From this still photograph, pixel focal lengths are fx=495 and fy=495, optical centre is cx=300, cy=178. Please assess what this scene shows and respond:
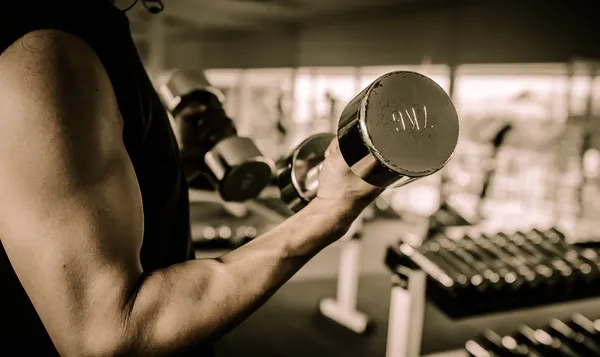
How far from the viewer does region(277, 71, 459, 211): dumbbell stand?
660mm

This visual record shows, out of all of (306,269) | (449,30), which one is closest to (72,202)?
(306,269)

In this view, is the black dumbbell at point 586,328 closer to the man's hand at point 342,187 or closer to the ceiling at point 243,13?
the man's hand at point 342,187

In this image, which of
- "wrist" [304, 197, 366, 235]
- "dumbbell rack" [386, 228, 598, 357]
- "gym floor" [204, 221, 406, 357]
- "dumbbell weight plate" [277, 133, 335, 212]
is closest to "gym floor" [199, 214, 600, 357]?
"gym floor" [204, 221, 406, 357]

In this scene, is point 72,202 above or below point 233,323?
above

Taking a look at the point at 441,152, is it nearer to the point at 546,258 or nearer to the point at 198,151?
the point at 198,151

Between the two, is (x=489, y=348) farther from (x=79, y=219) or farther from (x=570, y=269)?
(x=79, y=219)

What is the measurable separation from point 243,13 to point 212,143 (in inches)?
306

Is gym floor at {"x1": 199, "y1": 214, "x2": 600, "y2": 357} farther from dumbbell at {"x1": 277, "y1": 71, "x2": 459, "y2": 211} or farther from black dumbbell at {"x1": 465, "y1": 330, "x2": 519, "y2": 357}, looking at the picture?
dumbbell at {"x1": 277, "y1": 71, "x2": 459, "y2": 211}

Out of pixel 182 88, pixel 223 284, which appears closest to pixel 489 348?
pixel 182 88

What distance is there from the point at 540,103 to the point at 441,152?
582 centimetres

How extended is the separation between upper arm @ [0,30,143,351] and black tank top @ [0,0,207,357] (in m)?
0.03

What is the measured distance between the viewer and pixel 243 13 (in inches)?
334

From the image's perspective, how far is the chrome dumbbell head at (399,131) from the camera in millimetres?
660

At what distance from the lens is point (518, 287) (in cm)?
197
